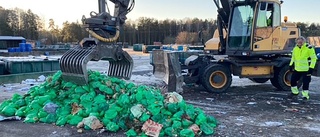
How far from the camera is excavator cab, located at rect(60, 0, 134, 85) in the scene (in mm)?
6391

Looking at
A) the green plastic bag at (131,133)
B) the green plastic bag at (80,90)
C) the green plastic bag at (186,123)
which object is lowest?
the green plastic bag at (131,133)

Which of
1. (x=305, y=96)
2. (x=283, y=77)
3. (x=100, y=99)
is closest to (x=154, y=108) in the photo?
(x=100, y=99)

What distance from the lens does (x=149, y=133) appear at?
17.0ft

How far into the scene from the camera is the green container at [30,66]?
12906mm

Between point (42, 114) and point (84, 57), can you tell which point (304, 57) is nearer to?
point (84, 57)

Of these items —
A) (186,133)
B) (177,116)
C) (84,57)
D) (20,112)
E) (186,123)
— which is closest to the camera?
(186,133)

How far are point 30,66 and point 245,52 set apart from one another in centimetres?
906

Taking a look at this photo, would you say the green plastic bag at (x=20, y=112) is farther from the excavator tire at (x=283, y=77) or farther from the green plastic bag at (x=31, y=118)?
the excavator tire at (x=283, y=77)

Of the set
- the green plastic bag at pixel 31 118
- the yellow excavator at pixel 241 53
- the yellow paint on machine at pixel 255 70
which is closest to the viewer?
the green plastic bag at pixel 31 118

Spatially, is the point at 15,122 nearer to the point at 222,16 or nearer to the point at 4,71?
the point at 222,16

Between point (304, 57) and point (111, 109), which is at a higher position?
point (304, 57)

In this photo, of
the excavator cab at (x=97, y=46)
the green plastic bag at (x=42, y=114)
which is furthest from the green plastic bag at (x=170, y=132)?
the green plastic bag at (x=42, y=114)

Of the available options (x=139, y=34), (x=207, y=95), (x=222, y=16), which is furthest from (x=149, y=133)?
(x=139, y=34)

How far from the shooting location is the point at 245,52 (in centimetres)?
944
